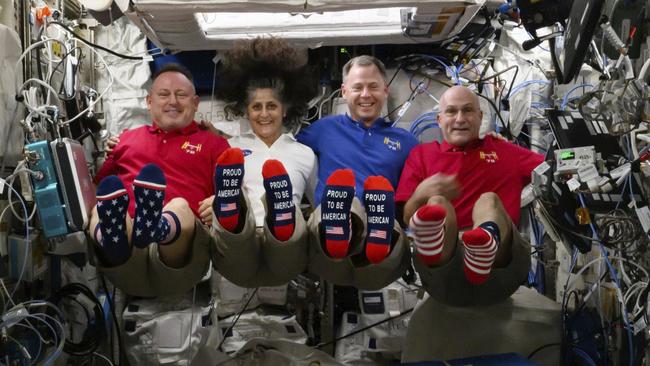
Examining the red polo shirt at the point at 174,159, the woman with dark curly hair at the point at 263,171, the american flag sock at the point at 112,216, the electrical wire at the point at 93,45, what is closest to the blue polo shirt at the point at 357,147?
the woman with dark curly hair at the point at 263,171

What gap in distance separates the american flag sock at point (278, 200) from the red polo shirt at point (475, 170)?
2.63ft

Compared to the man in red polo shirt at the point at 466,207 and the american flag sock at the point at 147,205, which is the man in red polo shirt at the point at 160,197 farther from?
the man in red polo shirt at the point at 466,207

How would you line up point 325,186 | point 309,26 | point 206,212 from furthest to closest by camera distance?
point 309,26
point 206,212
point 325,186

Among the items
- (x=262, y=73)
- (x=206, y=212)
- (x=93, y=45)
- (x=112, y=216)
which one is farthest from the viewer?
(x=93, y=45)

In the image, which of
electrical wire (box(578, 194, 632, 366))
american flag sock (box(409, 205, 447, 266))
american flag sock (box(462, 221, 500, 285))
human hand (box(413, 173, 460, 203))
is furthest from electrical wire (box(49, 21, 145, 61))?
electrical wire (box(578, 194, 632, 366))

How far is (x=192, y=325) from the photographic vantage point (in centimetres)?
291

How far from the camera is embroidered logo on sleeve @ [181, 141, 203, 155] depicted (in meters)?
2.82

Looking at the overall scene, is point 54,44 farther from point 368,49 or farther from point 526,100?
point 526,100

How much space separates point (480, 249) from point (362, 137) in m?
1.14

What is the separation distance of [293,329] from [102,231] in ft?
4.87

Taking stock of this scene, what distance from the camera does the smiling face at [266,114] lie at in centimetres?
296

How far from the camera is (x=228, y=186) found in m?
2.10

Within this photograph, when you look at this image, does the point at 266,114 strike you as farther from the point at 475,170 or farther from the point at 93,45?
the point at 93,45

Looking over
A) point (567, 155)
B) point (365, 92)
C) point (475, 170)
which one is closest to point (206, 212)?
point (365, 92)
